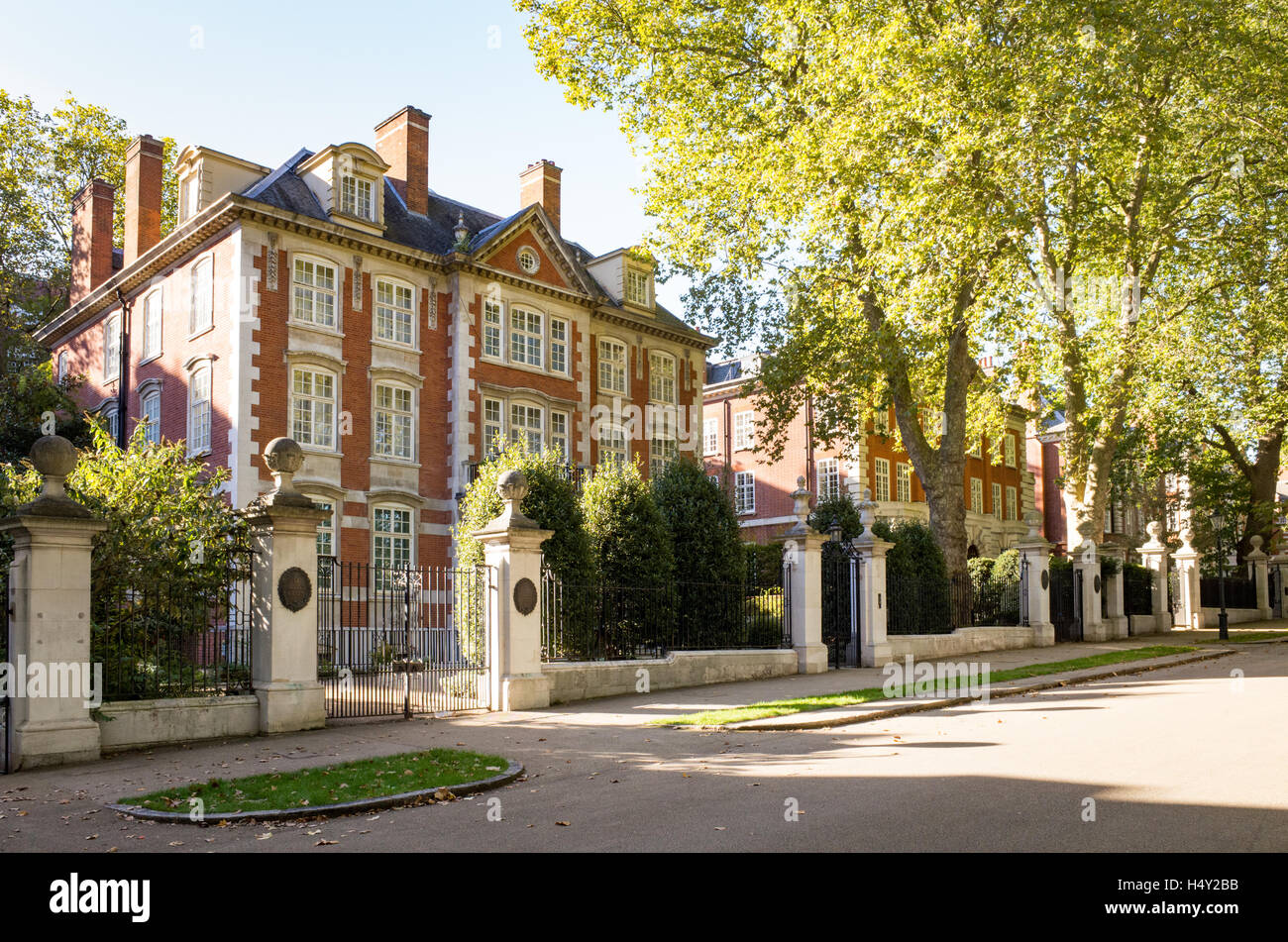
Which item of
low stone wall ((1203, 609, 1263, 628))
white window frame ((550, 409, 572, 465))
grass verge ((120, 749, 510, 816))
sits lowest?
low stone wall ((1203, 609, 1263, 628))

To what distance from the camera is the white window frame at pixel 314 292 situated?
85.8 feet

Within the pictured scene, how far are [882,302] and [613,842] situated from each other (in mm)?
19848

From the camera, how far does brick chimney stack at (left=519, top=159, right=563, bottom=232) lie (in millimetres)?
35250

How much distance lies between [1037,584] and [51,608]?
23158 millimetres

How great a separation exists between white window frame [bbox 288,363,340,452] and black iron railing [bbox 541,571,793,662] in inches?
461

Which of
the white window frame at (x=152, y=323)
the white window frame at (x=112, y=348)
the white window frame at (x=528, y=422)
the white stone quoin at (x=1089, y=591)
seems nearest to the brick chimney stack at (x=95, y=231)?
the white window frame at (x=112, y=348)

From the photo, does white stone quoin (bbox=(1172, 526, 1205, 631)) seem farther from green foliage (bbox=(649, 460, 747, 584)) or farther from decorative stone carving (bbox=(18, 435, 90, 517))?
decorative stone carving (bbox=(18, 435, 90, 517))

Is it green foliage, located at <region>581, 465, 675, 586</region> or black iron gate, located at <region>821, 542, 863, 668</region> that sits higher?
green foliage, located at <region>581, 465, 675, 586</region>

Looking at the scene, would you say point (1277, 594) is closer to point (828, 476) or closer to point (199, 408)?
point (828, 476)

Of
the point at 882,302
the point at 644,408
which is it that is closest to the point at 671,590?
the point at 882,302

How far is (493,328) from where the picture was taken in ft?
99.5

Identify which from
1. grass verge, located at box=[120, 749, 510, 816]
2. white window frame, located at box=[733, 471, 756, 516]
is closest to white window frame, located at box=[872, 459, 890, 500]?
white window frame, located at box=[733, 471, 756, 516]

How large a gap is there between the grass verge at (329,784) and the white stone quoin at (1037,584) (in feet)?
66.7

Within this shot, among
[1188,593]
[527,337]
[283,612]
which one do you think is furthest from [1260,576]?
[283,612]
